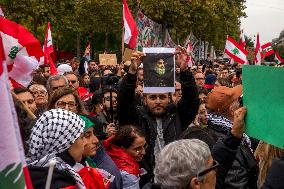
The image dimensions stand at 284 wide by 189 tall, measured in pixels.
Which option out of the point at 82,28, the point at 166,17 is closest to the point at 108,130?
the point at 166,17

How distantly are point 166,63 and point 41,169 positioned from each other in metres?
2.67

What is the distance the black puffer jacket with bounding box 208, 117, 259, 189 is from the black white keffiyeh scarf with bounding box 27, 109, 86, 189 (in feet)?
4.05

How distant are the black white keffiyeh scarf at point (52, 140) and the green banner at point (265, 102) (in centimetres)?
99

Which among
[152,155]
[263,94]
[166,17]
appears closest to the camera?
[263,94]

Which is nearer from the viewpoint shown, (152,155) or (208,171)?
(208,171)

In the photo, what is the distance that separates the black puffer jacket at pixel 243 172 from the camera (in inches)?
149

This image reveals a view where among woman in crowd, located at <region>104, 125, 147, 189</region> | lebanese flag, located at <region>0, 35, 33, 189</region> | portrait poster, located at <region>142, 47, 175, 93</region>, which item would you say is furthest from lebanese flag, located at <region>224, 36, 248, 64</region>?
lebanese flag, located at <region>0, 35, 33, 189</region>

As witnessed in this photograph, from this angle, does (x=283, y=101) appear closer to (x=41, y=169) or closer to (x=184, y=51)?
(x=41, y=169)

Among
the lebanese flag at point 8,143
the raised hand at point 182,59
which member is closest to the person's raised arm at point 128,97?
the raised hand at point 182,59

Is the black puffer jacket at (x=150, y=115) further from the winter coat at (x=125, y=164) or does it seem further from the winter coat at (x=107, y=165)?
the winter coat at (x=107, y=165)

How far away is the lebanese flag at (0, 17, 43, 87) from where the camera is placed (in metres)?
5.36

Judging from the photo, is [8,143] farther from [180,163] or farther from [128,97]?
[128,97]

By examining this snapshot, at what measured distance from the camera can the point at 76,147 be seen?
319 centimetres

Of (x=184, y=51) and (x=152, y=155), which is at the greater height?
(x=184, y=51)
